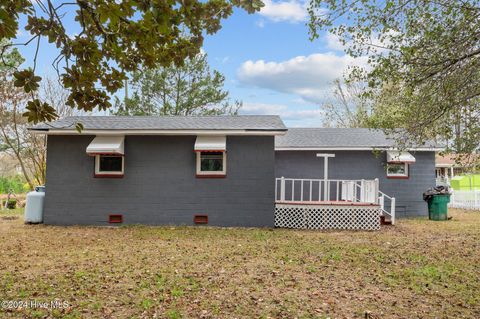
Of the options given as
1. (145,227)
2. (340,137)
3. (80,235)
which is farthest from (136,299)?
(340,137)

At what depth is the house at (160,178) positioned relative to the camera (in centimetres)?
1093

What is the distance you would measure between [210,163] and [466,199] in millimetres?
13309

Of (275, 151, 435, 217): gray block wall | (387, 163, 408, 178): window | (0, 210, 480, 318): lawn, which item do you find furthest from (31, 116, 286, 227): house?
(387, 163, 408, 178): window

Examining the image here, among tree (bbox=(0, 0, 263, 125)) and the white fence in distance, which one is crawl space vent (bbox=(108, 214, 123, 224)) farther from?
the white fence in distance

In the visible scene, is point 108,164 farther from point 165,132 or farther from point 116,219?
point 165,132

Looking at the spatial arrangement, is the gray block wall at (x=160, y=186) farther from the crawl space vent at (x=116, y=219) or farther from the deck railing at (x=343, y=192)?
the deck railing at (x=343, y=192)

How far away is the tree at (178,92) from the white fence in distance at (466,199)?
516 inches

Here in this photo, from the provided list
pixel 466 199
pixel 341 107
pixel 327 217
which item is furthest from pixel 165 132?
pixel 341 107

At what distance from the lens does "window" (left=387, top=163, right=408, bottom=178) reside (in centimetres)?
1399

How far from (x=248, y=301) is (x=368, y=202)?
25.4 feet

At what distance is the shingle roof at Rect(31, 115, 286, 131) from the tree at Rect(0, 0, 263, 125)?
6.41 m

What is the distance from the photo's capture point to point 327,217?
11.1 m

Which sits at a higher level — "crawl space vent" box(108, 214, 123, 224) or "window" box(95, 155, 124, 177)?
"window" box(95, 155, 124, 177)

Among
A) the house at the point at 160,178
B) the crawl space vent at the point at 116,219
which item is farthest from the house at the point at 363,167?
the crawl space vent at the point at 116,219
